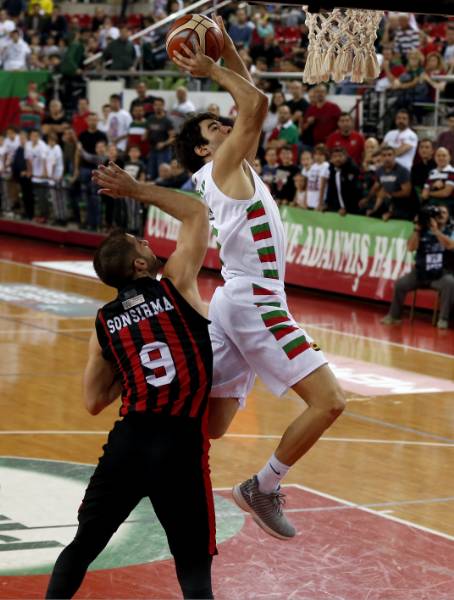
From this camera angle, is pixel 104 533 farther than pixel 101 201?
No

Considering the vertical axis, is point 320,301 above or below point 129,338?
below

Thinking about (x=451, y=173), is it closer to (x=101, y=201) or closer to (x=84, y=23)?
(x=101, y=201)

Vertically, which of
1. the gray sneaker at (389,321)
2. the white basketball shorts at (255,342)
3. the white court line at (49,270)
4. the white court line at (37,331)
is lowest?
the white court line at (49,270)

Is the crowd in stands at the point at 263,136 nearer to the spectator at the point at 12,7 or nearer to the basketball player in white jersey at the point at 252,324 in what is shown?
the spectator at the point at 12,7

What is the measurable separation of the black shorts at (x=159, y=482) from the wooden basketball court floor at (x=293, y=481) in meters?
0.08

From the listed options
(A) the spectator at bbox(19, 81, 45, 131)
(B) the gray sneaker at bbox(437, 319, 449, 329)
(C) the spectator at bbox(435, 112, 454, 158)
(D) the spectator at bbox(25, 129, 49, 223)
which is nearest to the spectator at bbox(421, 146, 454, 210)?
(C) the spectator at bbox(435, 112, 454, 158)

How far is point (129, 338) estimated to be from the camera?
5086 mm

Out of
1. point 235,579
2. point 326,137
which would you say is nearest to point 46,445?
point 235,579

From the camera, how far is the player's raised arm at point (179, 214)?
5.17 meters

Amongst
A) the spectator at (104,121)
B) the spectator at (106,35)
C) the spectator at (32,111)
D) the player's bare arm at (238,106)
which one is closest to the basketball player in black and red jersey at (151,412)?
the player's bare arm at (238,106)

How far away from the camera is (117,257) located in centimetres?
508

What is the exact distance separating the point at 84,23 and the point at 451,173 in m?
18.8

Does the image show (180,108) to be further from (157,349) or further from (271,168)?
(157,349)

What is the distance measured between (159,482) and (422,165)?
11871 mm
